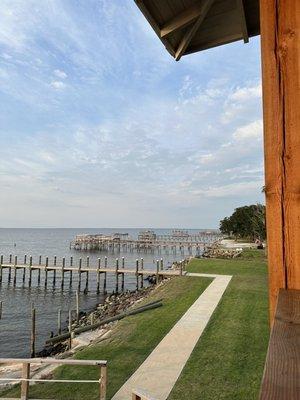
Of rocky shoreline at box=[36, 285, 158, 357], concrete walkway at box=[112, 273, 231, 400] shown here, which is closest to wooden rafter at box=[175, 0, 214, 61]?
concrete walkway at box=[112, 273, 231, 400]

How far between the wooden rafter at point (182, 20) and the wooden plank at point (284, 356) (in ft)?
9.58

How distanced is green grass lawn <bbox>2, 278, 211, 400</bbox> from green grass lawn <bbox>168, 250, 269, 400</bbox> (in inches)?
66.9

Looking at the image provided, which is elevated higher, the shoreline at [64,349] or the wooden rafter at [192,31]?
the wooden rafter at [192,31]

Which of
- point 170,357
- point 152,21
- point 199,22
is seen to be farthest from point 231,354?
point 152,21

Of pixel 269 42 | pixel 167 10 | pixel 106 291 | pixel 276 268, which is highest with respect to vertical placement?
pixel 167 10

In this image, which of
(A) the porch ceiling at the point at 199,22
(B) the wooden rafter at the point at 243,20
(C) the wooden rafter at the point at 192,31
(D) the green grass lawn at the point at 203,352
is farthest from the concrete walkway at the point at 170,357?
(B) the wooden rafter at the point at 243,20

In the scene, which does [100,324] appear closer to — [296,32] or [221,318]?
[221,318]

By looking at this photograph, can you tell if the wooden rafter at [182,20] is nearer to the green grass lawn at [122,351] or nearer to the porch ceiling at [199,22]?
the porch ceiling at [199,22]

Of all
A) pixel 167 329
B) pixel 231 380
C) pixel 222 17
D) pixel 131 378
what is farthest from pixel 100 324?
pixel 222 17

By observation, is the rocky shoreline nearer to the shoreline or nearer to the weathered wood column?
the shoreline

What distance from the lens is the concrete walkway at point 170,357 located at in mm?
9117

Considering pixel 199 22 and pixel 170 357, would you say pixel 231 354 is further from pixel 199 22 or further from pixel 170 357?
pixel 199 22

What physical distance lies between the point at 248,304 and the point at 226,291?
3.46m

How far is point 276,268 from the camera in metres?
1.99
